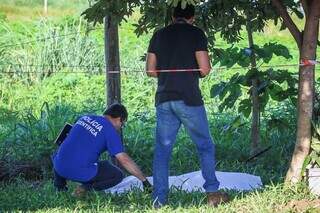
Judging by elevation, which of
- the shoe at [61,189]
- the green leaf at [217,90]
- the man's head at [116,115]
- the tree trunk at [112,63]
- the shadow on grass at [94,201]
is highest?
the tree trunk at [112,63]

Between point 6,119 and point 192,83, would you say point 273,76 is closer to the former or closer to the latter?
point 192,83

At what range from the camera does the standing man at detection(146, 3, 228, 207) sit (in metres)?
5.45

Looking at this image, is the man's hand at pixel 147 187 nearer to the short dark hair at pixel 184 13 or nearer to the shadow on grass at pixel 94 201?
the shadow on grass at pixel 94 201

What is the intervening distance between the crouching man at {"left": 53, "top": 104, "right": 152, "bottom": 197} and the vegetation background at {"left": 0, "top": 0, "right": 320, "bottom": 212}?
0.20 m

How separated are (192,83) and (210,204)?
37.1 inches

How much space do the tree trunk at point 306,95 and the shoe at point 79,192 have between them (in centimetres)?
170

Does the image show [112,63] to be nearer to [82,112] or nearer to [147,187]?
[147,187]

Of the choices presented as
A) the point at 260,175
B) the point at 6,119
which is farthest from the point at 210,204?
the point at 6,119

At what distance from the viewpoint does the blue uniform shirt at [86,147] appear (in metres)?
5.98

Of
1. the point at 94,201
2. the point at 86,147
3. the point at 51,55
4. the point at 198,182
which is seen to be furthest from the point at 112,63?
the point at 51,55

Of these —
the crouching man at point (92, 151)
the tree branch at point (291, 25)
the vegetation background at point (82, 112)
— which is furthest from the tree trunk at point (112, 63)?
the tree branch at point (291, 25)

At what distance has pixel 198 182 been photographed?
650 centimetres

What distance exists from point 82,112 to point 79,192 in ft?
12.2

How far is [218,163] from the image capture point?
24.8 feet
